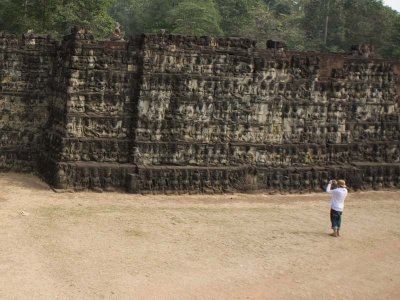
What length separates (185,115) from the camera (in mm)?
14398

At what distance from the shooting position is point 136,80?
1412cm

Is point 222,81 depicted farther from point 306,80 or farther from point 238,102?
point 306,80

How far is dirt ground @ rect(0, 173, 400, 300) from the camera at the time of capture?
321 inches

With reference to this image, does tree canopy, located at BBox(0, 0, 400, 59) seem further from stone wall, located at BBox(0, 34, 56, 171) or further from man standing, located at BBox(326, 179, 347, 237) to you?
man standing, located at BBox(326, 179, 347, 237)

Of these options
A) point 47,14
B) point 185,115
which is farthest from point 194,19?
point 185,115

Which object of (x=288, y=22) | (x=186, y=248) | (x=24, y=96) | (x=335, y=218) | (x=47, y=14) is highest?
(x=288, y=22)

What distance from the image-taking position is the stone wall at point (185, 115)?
45.5ft

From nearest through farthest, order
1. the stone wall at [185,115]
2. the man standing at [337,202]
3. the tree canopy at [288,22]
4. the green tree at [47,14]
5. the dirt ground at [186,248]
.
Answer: the dirt ground at [186,248] → the man standing at [337,202] → the stone wall at [185,115] → the green tree at [47,14] → the tree canopy at [288,22]

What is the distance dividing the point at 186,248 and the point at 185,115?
5177 millimetres

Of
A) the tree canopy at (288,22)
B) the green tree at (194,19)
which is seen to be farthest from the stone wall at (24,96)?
the green tree at (194,19)

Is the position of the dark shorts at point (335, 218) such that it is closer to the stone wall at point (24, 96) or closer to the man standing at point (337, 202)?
the man standing at point (337, 202)

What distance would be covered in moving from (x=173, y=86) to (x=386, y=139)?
7.06m

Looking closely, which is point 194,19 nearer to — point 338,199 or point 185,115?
point 185,115

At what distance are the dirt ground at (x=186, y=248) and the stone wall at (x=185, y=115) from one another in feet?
2.71
